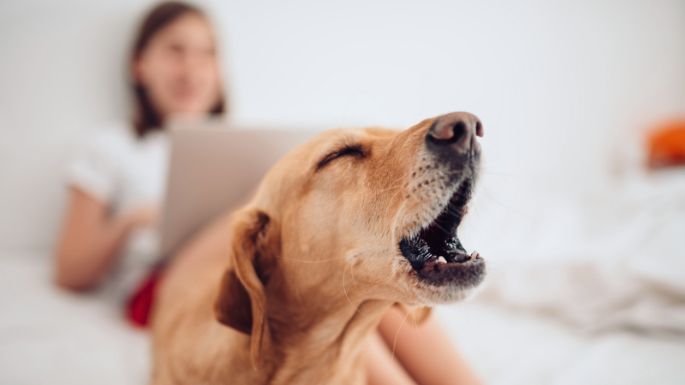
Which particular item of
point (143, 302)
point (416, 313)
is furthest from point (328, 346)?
point (143, 302)

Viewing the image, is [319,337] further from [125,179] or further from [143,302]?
[125,179]

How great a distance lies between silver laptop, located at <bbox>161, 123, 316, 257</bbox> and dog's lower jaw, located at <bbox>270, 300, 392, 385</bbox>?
33 centimetres

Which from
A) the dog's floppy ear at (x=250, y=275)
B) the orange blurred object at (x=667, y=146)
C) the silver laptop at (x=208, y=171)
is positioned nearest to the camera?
the dog's floppy ear at (x=250, y=275)

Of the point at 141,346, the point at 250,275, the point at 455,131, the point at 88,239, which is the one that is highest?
the point at 455,131

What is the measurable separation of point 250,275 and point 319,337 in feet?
0.52

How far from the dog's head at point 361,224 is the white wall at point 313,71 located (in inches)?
7.1

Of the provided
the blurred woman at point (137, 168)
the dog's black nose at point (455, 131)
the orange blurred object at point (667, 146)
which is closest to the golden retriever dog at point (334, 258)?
the dog's black nose at point (455, 131)

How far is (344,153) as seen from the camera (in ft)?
2.03

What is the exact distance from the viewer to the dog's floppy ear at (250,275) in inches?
23.7

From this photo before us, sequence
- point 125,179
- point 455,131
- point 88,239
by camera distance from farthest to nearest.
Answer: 1. point 125,179
2. point 88,239
3. point 455,131

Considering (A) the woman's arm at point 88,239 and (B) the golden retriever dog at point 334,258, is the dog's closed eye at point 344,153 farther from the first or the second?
(A) the woman's arm at point 88,239

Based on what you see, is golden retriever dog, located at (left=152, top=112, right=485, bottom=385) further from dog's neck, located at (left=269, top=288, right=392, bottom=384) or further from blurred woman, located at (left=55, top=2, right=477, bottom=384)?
blurred woman, located at (left=55, top=2, right=477, bottom=384)

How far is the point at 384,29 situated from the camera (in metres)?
1.30

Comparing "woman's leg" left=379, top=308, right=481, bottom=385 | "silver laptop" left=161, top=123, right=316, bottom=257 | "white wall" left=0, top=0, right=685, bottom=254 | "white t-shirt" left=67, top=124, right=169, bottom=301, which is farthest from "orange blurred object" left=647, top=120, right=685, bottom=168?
"white t-shirt" left=67, top=124, right=169, bottom=301
